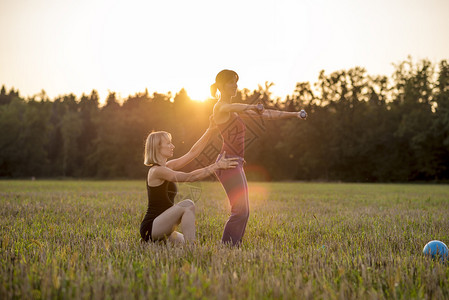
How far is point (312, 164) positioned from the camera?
59594mm

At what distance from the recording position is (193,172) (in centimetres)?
456

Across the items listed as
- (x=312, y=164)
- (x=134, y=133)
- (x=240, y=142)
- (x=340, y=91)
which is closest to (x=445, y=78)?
(x=340, y=91)

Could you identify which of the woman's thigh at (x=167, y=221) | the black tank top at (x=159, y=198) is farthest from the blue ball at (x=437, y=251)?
the black tank top at (x=159, y=198)

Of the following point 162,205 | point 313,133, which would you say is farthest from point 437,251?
point 313,133

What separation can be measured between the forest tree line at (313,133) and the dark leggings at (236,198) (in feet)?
139

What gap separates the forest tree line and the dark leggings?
139 feet

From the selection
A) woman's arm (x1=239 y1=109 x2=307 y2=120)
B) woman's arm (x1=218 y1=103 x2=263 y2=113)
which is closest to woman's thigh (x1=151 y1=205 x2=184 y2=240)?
woman's arm (x1=218 y1=103 x2=263 y2=113)

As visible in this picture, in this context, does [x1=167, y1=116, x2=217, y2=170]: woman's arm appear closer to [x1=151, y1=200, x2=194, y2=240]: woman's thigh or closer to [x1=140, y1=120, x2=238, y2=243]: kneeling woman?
[x1=140, y1=120, x2=238, y2=243]: kneeling woman

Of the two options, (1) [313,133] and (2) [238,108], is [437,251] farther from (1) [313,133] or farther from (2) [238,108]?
(1) [313,133]

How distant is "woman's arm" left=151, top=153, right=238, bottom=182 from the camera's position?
432 cm

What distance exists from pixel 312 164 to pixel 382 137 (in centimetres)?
1129

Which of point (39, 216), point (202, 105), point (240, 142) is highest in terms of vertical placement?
point (202, 105)

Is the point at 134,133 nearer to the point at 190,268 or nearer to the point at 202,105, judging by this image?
the point at 202,105

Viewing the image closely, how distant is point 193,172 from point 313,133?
5761 centimetres
